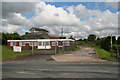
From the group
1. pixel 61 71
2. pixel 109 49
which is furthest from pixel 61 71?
pixel 109 49

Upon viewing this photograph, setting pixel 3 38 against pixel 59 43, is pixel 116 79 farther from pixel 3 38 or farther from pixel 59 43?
pixel 3 38

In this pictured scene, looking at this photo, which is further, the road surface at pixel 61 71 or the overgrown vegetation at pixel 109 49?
the overgrown vegetation at pixel 109 49

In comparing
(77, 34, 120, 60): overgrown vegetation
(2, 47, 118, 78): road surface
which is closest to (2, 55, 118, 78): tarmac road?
(2, 47, 118, 78): road surface

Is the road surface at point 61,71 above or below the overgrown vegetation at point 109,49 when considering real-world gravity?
below

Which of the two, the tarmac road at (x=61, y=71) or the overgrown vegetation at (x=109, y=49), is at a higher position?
the overgrown vegetation at (x=109, y=49)

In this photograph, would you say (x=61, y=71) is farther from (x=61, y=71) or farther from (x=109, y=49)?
(x=109, y=49)

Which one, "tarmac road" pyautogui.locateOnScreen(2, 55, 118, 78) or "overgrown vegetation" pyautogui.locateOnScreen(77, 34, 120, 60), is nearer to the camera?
"tarmac road" pyautogui.locateOnScreen(2, 55, 118, 78)

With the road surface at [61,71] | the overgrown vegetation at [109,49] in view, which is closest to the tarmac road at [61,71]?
the road surface at [61,71]

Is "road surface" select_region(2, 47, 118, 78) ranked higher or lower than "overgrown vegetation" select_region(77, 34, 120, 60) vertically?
lower

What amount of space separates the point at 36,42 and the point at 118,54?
76.5 ft

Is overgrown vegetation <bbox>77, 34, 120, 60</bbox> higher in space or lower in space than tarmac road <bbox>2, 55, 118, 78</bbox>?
higher

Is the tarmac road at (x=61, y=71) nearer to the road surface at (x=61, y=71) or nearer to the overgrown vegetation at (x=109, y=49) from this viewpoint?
the road surface at (x=61, y=71)

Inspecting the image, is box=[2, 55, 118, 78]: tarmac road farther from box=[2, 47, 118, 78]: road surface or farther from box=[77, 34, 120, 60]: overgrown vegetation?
box=[77, 34, 120, 60]: overgrown vegetation

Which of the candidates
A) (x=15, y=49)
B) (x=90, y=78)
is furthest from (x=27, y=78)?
(x=15, y=49)
